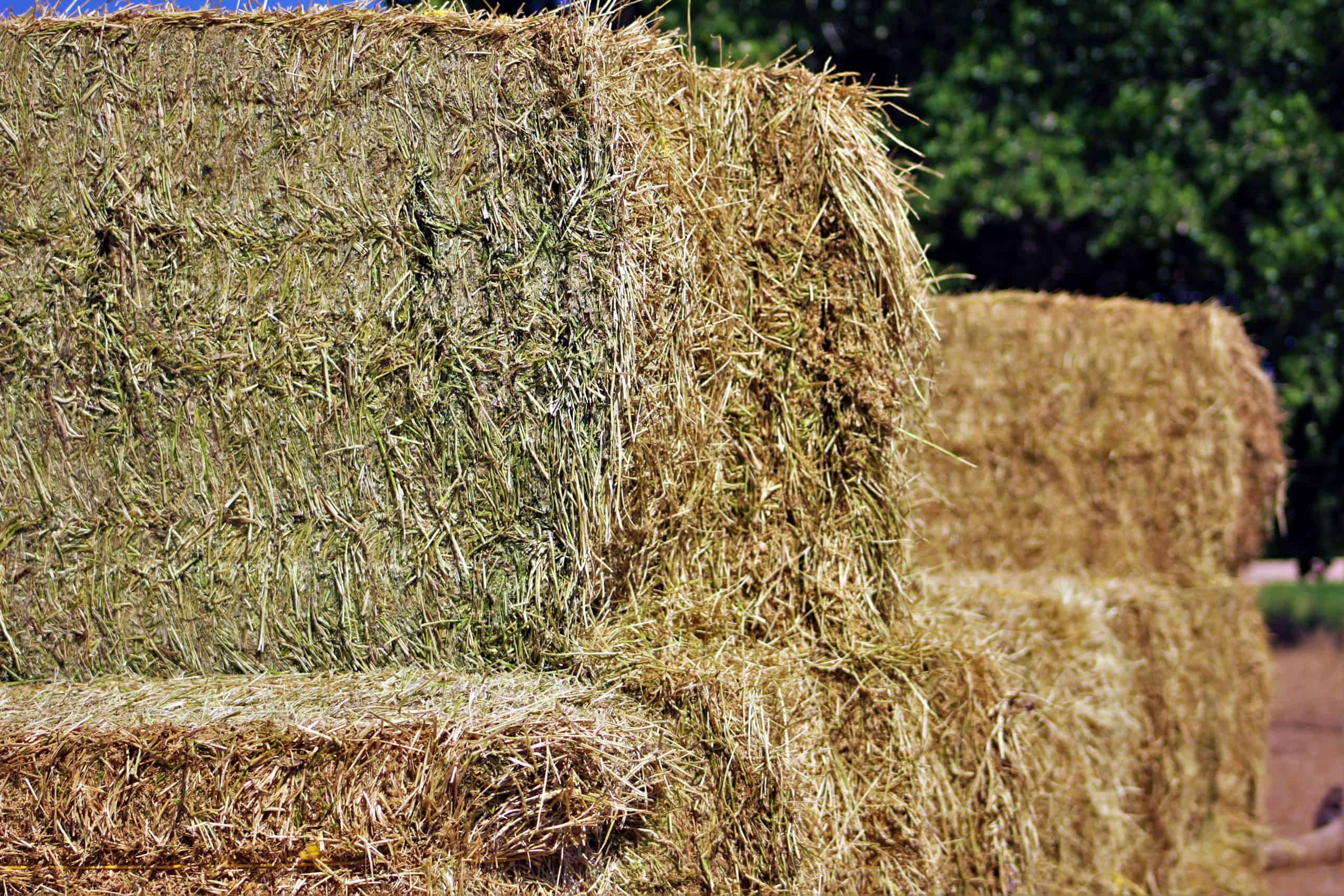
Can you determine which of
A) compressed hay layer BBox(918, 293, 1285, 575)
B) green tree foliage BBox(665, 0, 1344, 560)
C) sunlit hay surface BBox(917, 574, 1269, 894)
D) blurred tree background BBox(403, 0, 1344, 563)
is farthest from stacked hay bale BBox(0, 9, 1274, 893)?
green tree foliage BBox(665, 0, 1344, 560)

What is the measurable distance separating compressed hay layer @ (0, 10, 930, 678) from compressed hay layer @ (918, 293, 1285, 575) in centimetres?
282

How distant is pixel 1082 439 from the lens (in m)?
5.96

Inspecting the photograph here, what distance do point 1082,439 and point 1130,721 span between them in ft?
5.25

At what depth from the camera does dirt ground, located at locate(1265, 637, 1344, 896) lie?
5773 mm

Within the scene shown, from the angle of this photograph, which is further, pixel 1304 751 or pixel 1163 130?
pixel 1163 130

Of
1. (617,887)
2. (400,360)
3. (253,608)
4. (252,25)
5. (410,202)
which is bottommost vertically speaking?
(617,887)

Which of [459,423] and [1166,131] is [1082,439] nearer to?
[459,423]

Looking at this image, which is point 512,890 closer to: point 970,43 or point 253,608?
point 253,608

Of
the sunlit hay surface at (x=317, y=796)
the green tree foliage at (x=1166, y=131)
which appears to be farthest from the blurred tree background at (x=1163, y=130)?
the sunlit hay surface at (x=317, y=796)

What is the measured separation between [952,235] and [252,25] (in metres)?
8.04

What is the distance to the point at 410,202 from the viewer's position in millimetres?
3105

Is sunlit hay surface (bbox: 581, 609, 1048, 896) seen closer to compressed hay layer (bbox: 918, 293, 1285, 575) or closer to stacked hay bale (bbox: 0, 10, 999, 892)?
stacked hay bale (bbox: 0, 10, 999, 892)

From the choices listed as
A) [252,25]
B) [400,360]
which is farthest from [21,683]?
[252,25]

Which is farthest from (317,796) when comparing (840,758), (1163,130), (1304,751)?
(1163,130)
